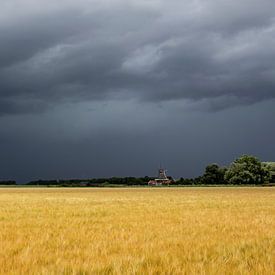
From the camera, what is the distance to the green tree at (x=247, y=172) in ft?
567

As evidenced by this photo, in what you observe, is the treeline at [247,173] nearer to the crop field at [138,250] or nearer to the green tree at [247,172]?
the green tree at [247,172]

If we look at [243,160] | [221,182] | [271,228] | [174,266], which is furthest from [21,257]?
[221,182]

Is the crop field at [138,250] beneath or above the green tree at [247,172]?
beneath

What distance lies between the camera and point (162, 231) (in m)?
16.0

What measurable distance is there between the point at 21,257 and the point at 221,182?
7345 inches

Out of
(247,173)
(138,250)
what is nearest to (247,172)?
(247,173)

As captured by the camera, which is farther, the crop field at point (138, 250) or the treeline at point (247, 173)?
the treeline at point (247, 173)

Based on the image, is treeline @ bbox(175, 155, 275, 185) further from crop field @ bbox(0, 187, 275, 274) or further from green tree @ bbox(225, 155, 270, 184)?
crop field @ bbox(0, 187, 275, 274)

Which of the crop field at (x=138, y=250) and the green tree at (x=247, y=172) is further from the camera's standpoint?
the green tree at (x=247, y=172)

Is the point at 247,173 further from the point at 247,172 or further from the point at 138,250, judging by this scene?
the point at 138,250

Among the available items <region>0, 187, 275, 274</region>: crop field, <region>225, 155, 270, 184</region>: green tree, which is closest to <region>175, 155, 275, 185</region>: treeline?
<region>225, 155, 270, 184</region>: green tree

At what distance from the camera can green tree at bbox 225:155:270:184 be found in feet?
567

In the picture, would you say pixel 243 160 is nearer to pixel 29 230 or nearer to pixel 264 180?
pixel 264 180

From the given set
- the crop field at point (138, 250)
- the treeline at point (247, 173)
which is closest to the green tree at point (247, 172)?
the treeline at point (247, 173)
